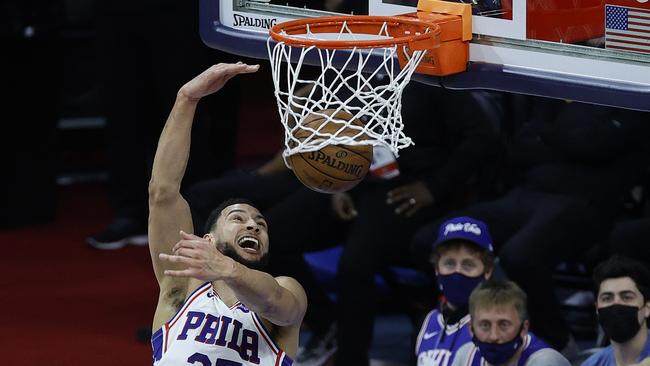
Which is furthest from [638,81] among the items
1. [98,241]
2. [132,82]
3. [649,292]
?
[98,241]

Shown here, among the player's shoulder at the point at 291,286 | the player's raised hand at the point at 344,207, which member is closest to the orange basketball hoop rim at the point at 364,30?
the player's shoulder at the point at 291,286

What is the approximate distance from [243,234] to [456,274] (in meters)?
1.45

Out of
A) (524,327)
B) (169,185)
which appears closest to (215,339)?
(169,185)

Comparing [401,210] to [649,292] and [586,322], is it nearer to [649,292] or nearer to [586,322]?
[586,322]

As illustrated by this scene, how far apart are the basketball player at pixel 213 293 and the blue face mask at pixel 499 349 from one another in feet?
3.16

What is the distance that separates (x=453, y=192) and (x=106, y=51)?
2589 millimetres

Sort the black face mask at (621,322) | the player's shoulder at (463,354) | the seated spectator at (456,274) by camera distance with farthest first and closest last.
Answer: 1. the seated spectator at (456,274)
2. the player's shoulder at (463,354)
3. the black face mask at (621,322)

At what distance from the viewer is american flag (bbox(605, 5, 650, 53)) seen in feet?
14.5

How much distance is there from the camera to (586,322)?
739cm

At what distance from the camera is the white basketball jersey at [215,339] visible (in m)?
4.93

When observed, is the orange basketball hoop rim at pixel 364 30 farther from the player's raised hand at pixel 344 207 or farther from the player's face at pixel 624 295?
the player's raised hand at pixel 344 207

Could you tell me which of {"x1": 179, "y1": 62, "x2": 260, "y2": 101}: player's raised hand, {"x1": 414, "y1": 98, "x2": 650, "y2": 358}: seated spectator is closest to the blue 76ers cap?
{"x1": 414, "y1": 98, "x2": 650, "y2": 358}: seated spectator

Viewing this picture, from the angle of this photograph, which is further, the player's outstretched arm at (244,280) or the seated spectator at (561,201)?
the seated spectator at (561,201)

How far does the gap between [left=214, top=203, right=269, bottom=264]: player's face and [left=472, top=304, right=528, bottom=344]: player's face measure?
1.10 metres
